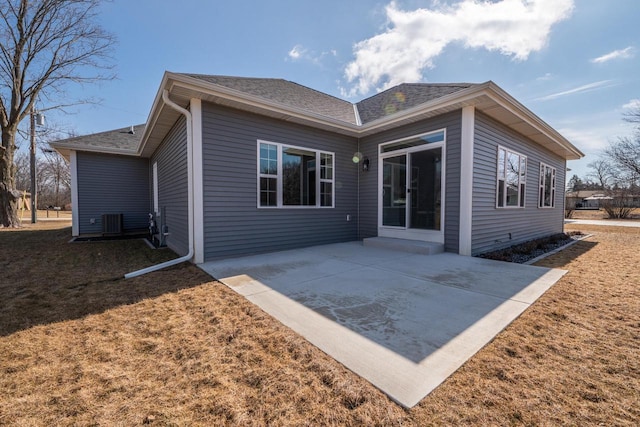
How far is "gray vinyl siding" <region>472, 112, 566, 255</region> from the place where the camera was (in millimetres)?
5605

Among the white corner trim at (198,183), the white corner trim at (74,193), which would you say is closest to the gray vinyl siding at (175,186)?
the white corner trim at (198,183)

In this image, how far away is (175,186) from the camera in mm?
6371

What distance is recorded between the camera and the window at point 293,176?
18.9ft

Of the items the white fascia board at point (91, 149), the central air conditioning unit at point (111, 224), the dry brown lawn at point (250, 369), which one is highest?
the white fascia board at point (91, 149)

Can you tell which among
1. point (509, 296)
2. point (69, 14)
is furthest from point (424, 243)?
point (69, 14)

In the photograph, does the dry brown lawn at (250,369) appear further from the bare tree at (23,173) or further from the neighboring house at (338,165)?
the bare tree at (23,173)

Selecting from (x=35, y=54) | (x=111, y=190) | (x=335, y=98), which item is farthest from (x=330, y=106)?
(x=35, y=54)

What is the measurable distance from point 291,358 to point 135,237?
930 centimetres

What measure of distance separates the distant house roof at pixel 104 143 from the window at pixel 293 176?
6.80 meters

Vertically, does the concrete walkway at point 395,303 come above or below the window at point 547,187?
below

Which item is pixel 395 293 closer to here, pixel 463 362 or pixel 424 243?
pixel 463 362

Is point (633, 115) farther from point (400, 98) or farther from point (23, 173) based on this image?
point (23, 173)

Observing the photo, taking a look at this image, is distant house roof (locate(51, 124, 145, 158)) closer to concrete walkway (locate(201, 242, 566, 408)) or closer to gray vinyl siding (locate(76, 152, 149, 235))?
gray vinyl siding (locate(76, 152, 149, 235))

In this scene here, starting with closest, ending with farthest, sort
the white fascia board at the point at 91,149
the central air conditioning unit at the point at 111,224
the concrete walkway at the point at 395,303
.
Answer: the concrete walkway at the point at 395,303, the white fascia board at the point at 91,149, the central air conditioning unit at the point at 111,224
